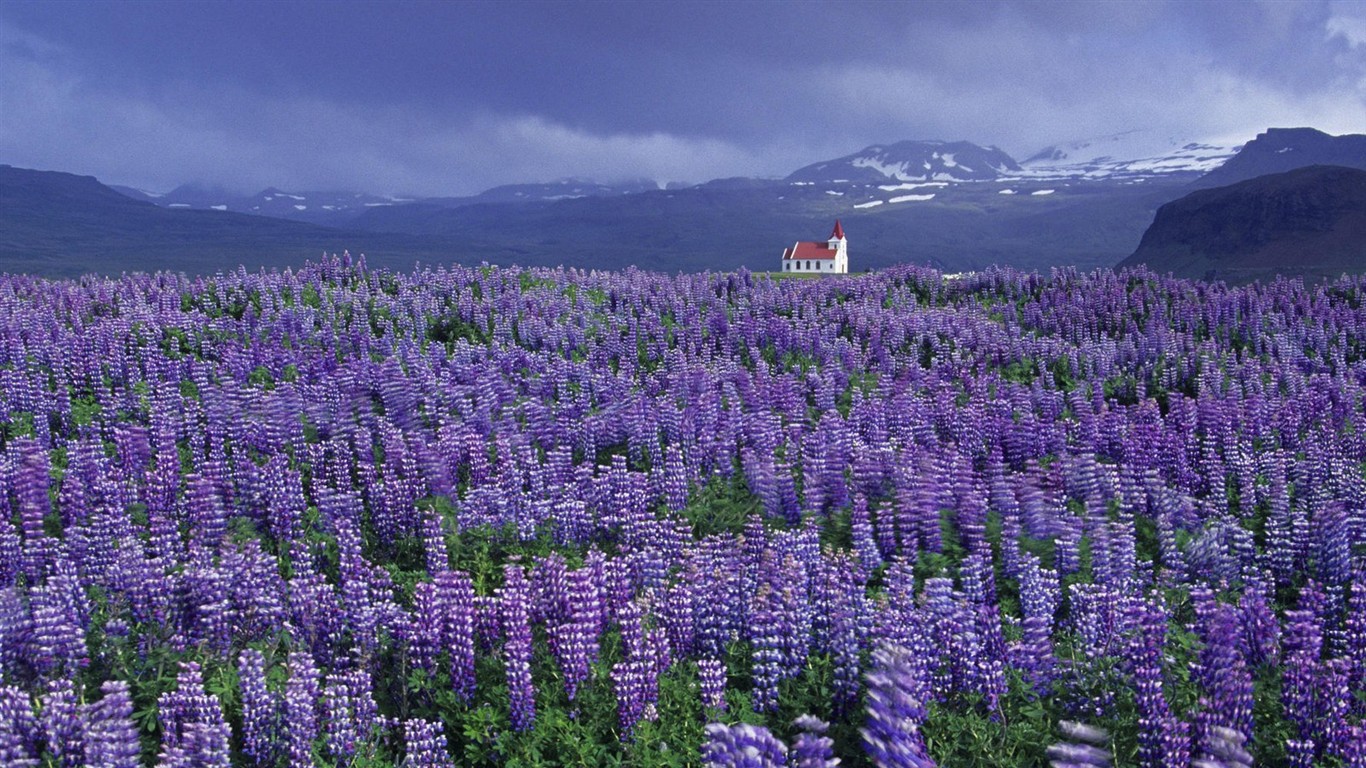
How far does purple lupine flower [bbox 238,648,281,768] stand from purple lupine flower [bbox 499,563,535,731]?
62.5 inches

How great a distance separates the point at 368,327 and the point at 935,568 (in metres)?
13.5

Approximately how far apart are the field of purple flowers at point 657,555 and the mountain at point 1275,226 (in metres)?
58.4

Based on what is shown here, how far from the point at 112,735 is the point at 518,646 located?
2608 mm

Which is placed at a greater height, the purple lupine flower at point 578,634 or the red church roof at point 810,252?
the red church roof at point 810,252

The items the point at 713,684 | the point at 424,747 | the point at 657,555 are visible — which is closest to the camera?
the point at 424,747

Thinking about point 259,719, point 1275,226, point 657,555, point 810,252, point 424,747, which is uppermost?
point 1275,226

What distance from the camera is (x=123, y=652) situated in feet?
24.8

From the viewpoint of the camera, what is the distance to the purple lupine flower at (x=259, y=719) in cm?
669

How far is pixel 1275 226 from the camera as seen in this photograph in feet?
325

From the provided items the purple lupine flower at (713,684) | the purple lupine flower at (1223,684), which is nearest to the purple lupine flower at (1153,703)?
the purple lupine flower at (1223,684)

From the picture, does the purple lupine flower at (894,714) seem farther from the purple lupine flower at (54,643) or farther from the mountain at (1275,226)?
the mountain at (1275,226)

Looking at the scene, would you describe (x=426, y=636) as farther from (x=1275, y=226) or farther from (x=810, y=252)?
(x=810, y=252)

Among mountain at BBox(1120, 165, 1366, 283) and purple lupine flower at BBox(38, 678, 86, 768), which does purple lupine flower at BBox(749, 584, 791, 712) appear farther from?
mountain at BBox(1120, 165, 1366, 283)

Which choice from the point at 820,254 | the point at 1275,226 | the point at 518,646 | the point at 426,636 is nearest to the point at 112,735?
the point at 426,636
